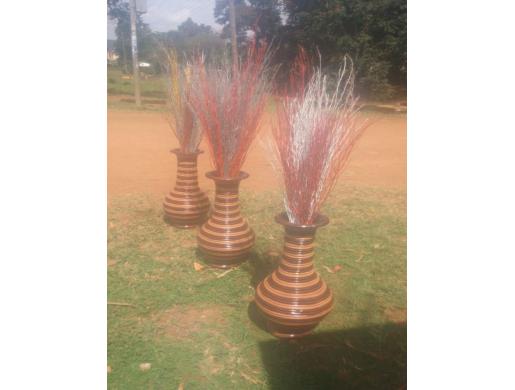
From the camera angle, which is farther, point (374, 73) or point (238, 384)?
point (374, 73)

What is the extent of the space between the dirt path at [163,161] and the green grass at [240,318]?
1.42 metres

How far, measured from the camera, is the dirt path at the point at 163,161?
5590 mm

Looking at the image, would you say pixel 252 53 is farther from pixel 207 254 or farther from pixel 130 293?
pixel 130 293

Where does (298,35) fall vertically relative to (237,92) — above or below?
above

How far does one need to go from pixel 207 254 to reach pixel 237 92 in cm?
123

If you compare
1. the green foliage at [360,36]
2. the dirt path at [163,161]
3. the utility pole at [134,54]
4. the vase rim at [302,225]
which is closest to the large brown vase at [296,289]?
the vase rim at [302,225]

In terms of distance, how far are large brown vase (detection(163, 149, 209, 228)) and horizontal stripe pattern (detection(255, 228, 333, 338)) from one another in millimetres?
1738

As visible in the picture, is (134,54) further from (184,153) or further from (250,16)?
(250,16)

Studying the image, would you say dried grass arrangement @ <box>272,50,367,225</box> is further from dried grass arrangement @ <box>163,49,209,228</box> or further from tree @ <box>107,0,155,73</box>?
dried grass arrangement @ <box>163,49,209,228</box>

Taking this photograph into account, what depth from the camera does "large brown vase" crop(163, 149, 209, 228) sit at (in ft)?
12.5

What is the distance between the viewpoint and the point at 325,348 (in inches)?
95.4

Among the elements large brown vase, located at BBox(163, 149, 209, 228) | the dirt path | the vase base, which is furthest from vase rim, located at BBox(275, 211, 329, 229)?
the dirt path
